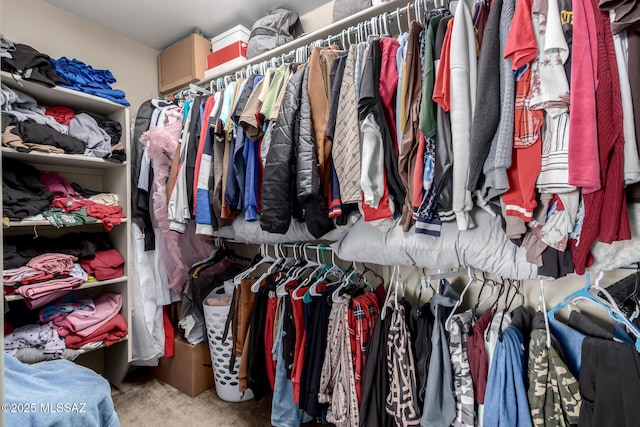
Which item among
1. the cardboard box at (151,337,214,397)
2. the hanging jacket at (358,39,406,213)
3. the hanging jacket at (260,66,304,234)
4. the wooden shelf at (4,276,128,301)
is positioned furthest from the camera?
the cardboard box at (151,337,214,397)

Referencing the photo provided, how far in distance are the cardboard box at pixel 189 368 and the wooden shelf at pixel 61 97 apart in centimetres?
154

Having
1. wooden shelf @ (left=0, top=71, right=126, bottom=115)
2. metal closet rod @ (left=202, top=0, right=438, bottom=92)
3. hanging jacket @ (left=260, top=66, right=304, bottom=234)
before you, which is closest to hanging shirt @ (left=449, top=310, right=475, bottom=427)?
hanging jacket @ (left=260, top=66, right=304, bottom=234)

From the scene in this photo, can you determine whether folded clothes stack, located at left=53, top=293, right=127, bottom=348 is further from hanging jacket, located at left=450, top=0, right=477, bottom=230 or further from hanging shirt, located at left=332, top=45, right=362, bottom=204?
hanging jacket, located at left=450, top=0, right=477, bottom=230

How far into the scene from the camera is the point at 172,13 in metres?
2.17

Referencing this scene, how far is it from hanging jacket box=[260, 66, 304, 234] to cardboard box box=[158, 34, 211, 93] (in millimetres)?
1401

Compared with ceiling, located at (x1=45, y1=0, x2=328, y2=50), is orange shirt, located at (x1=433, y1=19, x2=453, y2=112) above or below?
below

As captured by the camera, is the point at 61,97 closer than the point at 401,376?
No

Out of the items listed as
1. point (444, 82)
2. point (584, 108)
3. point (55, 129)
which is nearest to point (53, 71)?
point (55, 129)

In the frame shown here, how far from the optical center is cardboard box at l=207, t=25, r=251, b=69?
212 centimetres

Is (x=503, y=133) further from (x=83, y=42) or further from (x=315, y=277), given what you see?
(x=83, y=42)

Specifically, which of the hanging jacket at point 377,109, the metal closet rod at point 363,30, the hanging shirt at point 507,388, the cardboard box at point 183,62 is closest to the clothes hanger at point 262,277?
the hanging jacket at point 377,109

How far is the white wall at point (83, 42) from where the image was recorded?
1.96 m

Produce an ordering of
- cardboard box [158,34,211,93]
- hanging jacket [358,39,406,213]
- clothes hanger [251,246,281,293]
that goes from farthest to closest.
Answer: cardboard box [158,34,211,93]
clothes hanger [251,246,281,293]
hanging jacket [358,39,406,213]

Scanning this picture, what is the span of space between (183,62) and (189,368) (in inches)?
82.9
